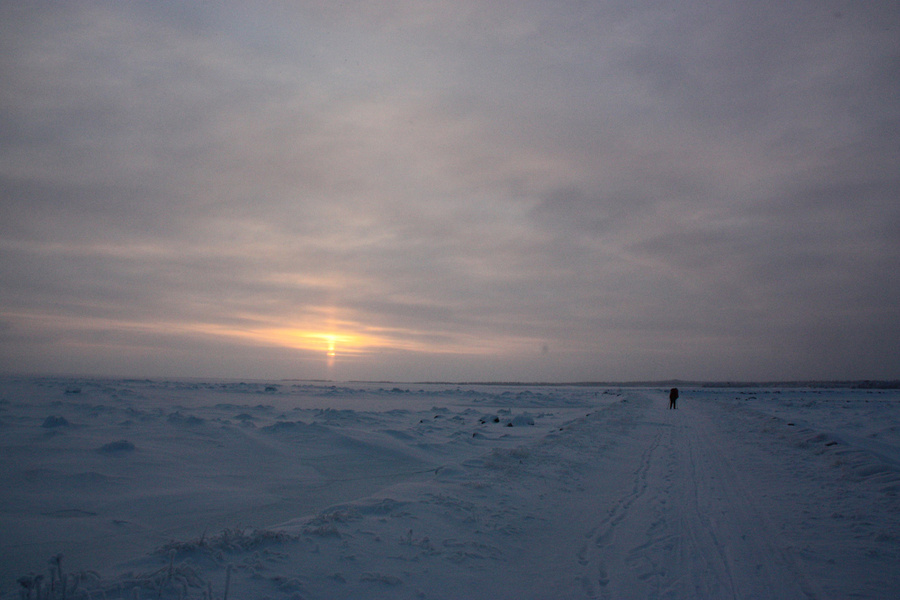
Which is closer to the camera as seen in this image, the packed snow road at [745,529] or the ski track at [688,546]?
the ski track at [688,546]

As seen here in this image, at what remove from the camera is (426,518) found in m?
7.79

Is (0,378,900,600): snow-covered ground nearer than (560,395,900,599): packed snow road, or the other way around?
(0,378,900,600): snow-covered ground

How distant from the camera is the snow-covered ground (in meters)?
5.44

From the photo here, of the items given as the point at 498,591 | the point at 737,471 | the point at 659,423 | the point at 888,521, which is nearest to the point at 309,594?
the point at 498,591

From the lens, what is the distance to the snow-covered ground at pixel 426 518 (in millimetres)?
5441

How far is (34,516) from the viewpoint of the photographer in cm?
767

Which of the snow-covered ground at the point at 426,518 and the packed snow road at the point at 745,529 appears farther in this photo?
the packed snow road at the point at 745,529

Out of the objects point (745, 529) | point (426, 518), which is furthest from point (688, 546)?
point (426, 518)

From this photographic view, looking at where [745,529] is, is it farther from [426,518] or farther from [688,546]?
[426,518]

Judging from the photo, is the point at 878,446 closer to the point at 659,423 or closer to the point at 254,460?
the point at 659,423

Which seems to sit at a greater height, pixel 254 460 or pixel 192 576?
pixel 192 576

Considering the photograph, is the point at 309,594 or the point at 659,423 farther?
the point at 659,423

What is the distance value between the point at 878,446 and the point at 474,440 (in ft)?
42.2

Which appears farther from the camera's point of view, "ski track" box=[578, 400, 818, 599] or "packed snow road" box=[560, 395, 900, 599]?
"packed snow road" box=[560, 395, 900, 599]
